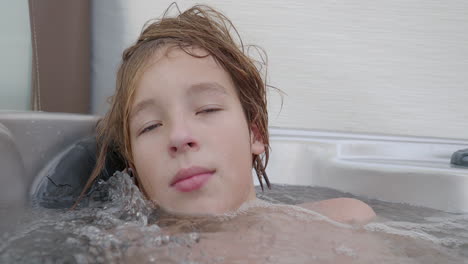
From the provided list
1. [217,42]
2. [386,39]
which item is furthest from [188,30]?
[386,39]

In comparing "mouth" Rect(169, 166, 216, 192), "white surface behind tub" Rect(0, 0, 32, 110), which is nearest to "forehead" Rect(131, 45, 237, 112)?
"mouth" Rect(169, 166, 216, 192)

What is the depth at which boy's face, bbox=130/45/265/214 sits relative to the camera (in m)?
0.75

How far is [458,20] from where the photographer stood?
1656 millimetres

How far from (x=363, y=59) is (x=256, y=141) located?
2.92 ft

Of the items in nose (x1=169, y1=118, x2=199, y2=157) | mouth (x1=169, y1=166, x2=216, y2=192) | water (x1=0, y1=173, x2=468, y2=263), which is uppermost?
nose (x1=169, y1=118, x2=199, y2=157)

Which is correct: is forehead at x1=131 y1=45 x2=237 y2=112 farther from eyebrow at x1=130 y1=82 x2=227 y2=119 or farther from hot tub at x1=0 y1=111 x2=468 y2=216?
hot tub at x1=0 y1=111 x2=468 y2=216

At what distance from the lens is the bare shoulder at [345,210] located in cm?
88

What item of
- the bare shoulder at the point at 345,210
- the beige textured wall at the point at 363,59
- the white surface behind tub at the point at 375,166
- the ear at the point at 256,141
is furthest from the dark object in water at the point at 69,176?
the beige textured wall at the point at 363,59

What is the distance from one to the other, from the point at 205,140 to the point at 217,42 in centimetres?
23

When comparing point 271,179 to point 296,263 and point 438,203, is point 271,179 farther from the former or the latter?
point 296,263

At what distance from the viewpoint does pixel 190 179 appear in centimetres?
75

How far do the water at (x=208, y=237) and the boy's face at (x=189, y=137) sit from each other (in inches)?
1.5

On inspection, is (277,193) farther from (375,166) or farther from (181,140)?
(181,140)

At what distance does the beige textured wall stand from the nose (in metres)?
1.02
